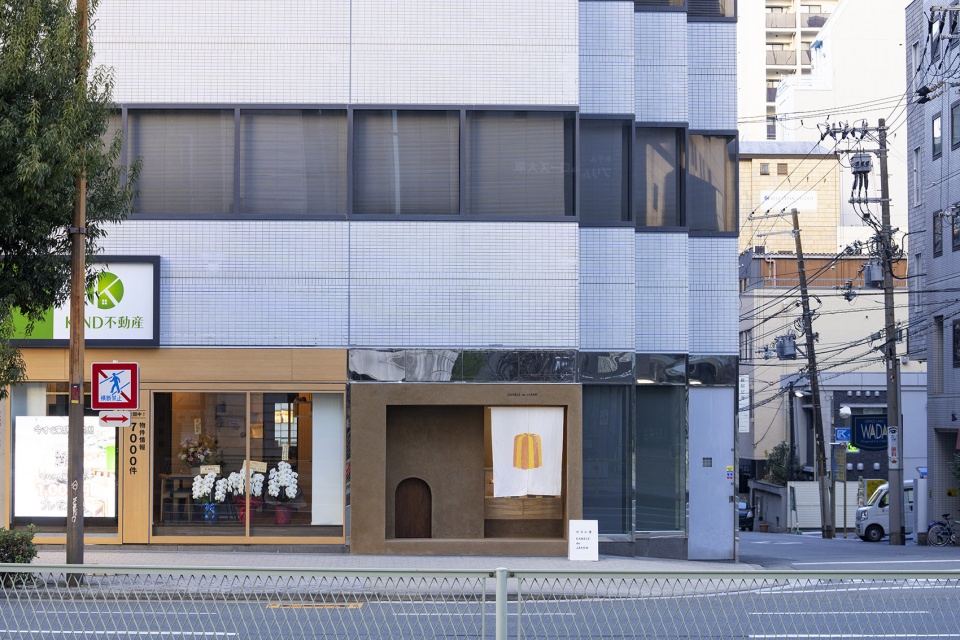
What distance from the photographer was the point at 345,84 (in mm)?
19812

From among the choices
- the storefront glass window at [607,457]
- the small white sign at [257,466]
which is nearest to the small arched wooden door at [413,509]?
the small white sign at [257,466]

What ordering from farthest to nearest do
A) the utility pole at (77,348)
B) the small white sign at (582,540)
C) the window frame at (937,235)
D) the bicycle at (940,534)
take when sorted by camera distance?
the window frame at (937,235) < the bicycle at (940,534) < the small white sign at (582,540) < the utility pole at (77,348)

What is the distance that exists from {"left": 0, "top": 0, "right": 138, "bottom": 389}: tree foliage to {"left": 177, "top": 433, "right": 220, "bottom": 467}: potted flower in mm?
4244

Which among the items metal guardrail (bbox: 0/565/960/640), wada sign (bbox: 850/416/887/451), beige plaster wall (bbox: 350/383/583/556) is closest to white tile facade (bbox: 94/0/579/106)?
beige plaster wall (bbox: 350/383/583/556)

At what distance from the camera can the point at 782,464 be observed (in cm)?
5919

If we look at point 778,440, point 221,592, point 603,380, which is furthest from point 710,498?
point 778,440

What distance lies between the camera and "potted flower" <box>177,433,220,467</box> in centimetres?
1950

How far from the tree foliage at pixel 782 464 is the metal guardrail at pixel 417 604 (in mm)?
49815

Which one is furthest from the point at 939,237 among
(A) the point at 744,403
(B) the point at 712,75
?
(A) the point at 744,403

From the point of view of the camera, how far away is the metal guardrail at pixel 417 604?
802cm

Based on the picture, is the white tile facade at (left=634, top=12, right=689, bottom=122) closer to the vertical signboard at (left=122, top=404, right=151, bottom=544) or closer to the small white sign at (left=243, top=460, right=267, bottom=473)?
the small white sign at (left=243, top=460, right=267, bottom=473)

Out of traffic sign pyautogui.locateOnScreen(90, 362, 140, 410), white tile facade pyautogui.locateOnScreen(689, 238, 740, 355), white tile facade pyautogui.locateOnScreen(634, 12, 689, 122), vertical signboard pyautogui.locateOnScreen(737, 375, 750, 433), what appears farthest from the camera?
vertical signboard pyautogui.locateOnScreen(737, 375, 750, 433)

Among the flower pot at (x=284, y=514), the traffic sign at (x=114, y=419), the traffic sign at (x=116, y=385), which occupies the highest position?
the traffic sign at (x=116, y=385)

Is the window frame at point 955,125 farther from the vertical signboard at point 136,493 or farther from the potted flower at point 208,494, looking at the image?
the vertical signboard at point 136,493
